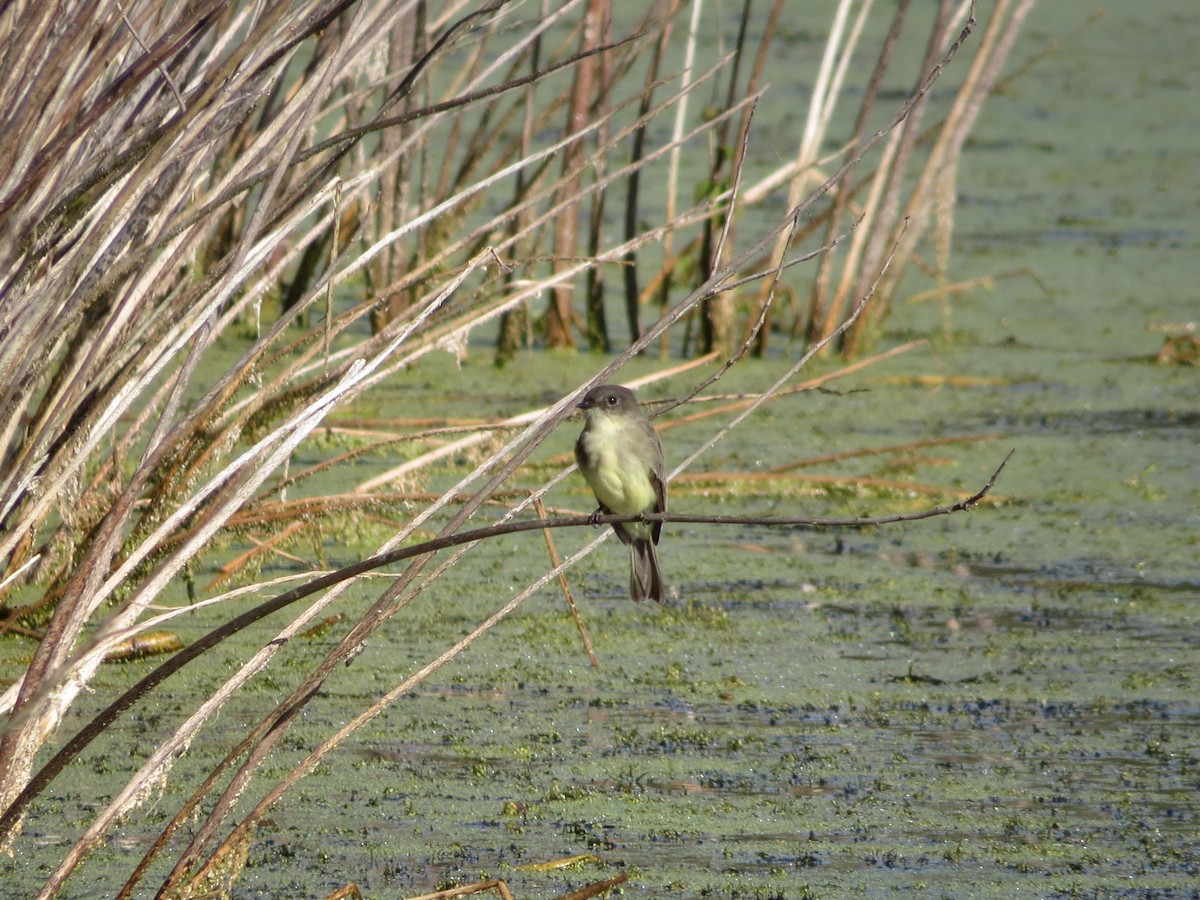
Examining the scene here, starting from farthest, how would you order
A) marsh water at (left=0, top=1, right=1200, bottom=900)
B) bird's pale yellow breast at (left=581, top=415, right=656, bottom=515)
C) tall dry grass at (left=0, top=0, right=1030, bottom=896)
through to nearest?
bird's pale yellow breast at (left=581, top=415, right=656, bottom=515) < marsh water at (left=0, top=1, right=1200, bottom=900) < tall dry grass at (left=0, top=0, right=1030, bottom=896)

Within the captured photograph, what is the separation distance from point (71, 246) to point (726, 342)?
11.6ft

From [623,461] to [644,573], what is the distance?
25 cm

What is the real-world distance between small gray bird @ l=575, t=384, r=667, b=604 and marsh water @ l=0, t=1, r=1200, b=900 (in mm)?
303

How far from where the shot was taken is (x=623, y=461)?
3109mm

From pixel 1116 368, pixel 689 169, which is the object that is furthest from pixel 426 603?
pixel 689 169

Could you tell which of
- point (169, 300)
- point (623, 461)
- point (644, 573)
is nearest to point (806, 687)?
point (644, 573)

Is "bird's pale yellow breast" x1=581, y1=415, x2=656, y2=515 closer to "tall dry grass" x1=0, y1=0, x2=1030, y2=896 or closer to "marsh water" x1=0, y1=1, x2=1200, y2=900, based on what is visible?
"tall dry grass" x1=0, y1=0, x2=1030, y2=896

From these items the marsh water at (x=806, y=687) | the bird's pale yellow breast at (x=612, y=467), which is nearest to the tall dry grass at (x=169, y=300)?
the bird's pale yellow breast at (x=612, y=467)

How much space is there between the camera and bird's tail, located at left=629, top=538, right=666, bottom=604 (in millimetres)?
3191

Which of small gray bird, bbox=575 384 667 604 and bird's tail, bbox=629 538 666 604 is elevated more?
small gray bird, bbox=575 384 667 604

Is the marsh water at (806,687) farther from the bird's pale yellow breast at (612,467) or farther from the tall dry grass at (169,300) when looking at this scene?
the bird's pale yellow breast at (612,467)

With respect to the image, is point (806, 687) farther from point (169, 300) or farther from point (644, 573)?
point (169, 300)

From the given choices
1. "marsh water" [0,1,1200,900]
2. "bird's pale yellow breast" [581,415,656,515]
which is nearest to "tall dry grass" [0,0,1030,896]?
"bird's pale yellow breast" [581,415,656,515]

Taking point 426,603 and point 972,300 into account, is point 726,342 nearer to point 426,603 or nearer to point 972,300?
point 972,300
